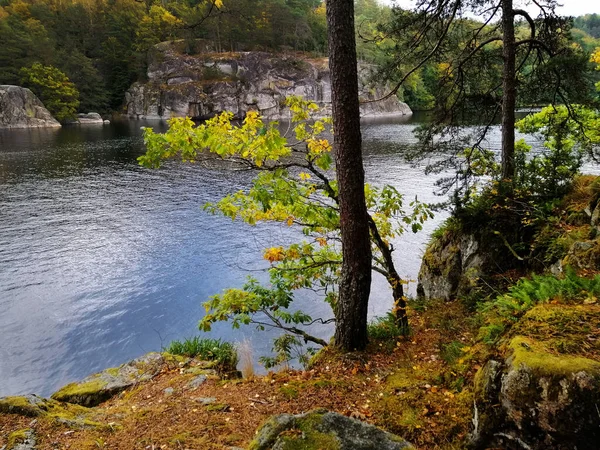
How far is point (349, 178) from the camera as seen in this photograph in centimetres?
474

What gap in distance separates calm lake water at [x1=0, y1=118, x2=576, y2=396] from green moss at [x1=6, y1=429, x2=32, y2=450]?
628 centimetres

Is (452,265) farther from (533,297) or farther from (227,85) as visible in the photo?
(227,85)

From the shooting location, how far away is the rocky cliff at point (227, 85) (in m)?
66.9

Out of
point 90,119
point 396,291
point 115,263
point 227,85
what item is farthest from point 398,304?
point 90,119

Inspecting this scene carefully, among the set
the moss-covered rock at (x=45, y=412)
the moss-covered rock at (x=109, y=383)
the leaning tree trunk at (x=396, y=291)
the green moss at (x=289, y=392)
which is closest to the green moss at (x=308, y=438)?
the green moss at (x=289, y=392)

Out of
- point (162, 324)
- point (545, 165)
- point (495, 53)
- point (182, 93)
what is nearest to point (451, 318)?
point (545, 165)

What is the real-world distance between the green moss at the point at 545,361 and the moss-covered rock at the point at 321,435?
2.89 ft

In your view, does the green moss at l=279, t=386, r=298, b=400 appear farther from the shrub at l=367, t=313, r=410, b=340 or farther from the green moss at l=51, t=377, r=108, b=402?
the green moss at l=51, t=377, r=108, b=402

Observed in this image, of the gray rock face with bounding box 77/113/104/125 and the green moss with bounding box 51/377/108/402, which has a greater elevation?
the gray rock face with bounding box 77/113/104/125

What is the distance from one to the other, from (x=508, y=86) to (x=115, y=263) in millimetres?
13356

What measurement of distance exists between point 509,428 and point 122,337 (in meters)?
10.1

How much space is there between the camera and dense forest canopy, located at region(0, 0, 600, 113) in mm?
63875

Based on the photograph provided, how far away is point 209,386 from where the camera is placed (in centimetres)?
520

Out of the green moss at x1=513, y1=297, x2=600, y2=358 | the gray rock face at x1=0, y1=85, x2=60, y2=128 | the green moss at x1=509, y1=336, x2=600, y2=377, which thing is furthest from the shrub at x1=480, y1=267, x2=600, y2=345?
the gray rock face at x1=0, y1=85, x2=60, y2=128
